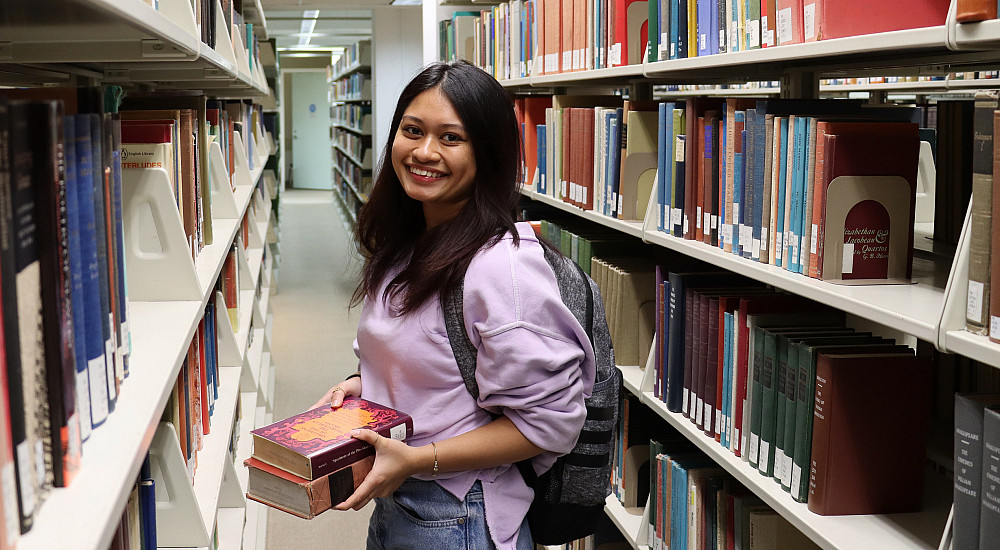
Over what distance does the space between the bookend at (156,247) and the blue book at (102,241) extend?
2.05 ft

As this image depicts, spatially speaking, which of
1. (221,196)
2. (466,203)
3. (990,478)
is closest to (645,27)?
(466,203)

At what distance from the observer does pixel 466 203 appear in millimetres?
1663

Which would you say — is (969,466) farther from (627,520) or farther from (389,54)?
(389,54)

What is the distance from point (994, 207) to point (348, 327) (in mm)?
5784

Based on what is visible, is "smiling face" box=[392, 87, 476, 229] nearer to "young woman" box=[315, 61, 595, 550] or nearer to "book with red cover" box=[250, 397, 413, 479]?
"young woman" box=[315, 61, 595, 550]

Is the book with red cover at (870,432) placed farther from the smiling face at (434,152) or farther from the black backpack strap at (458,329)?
the smiling face at (434,152)

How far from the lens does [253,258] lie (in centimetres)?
458

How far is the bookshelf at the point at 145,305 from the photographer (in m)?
0.72

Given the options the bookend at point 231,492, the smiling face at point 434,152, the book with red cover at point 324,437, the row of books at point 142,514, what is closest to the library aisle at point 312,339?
the bookend at point 231,492

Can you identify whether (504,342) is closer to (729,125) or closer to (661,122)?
(729,125)

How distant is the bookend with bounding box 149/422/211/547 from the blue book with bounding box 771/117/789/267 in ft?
3.54

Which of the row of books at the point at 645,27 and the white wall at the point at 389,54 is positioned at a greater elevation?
the white wall at the point at 389,54

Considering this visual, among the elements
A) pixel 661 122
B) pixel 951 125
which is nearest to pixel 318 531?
pixel 661 122

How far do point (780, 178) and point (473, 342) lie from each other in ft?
2.05
